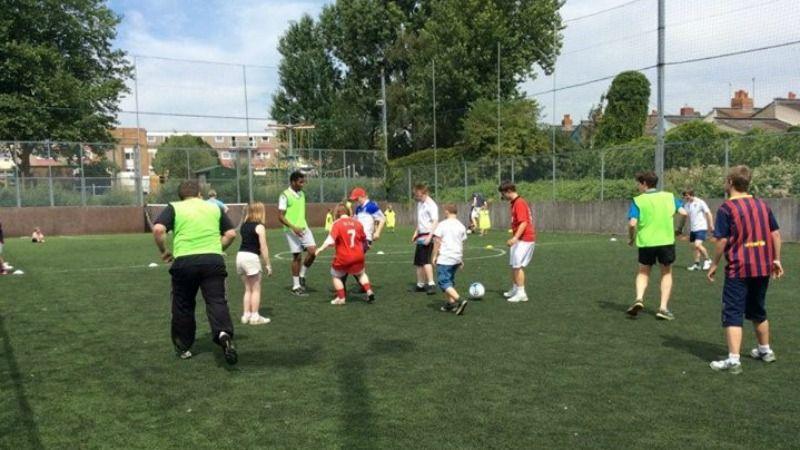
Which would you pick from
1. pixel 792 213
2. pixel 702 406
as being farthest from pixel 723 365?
pixel 792 213

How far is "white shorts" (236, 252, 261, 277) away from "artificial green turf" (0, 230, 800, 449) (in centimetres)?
73

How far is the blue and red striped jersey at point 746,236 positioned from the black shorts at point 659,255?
7.38ft

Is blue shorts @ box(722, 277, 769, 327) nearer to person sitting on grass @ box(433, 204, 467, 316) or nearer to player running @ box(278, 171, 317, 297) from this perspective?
person sitting on grass @ box(433, 204, 467, 316)

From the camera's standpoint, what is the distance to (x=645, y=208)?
865 cm

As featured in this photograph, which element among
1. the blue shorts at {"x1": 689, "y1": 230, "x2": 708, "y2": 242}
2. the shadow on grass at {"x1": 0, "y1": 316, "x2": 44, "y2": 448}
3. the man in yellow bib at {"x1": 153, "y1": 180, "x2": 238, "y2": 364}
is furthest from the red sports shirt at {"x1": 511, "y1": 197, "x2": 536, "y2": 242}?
the shadow on grass at {"x1": 0, "y1": 316, "x2": 44, "y2": 448}

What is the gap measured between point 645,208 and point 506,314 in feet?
7.56

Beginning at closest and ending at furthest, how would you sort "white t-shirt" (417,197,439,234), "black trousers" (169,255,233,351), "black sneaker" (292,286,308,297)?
"black trousers" (169,255,233,351) < "white t-shirt" (417,197,439,234) < "black sneaker" (292,286,308,297)

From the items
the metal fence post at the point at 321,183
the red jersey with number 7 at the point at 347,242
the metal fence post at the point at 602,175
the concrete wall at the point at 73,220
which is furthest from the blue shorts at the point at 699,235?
the concrete wall at the point at 73,220

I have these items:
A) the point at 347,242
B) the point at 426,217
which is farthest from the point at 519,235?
the point at 347,242

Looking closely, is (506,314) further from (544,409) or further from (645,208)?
(544,409)

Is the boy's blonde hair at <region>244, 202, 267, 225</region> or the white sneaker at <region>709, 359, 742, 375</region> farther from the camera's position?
the boy's blonde hair at <region>244, 202, 267, 225</region>

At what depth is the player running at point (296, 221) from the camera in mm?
10867

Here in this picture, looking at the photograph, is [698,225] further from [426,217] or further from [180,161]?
[180,161]

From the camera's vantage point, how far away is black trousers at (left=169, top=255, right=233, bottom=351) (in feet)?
21.5
